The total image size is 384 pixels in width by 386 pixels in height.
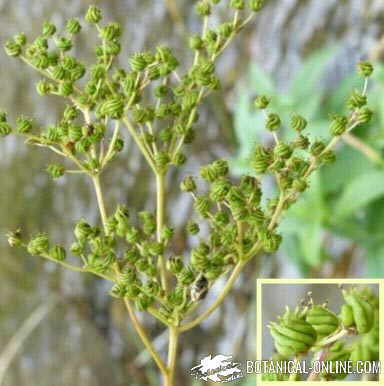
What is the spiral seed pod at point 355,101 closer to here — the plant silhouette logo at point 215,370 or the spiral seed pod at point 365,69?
the spiral seed pod at point 365,69

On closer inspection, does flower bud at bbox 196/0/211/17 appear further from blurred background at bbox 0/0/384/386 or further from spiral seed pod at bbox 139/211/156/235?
blurred background at bbox 0/0/384/386

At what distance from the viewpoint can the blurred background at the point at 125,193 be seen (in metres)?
1.12

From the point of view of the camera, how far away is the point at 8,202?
1.19 metres

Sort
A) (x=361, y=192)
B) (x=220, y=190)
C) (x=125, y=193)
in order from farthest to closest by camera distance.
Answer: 1. (x=125, y=193)
2. (x=361, y=192)
3. (x=220, y=190)

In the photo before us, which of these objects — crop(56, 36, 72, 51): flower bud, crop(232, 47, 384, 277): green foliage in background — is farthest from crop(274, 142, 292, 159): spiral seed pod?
crop(232, 47, 384, 277): green foliage in background

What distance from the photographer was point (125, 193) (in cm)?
116

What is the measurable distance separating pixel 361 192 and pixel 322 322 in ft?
1.75

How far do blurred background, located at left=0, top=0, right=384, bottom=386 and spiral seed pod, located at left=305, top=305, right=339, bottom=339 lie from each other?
77 centimetres

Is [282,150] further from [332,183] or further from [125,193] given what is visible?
[125,193]

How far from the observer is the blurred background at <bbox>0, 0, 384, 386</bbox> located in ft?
3.68

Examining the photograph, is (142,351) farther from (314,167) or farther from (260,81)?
(314,167)

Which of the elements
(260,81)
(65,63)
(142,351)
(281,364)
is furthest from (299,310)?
(142,351)

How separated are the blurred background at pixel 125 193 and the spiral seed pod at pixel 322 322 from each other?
2.53ft

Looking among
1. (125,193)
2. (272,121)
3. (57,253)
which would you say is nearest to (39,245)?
(57,253)
